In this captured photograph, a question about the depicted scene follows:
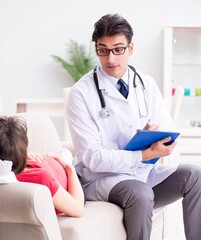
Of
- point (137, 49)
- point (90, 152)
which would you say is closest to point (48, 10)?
point (137, 49)

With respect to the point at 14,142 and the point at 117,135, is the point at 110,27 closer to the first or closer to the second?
the point at 117,135

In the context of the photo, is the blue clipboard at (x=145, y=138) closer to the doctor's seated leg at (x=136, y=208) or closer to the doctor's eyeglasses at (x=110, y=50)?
the doctor's seated leg at (x=136, y=208)

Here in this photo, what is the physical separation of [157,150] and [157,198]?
→ 32 centimetres

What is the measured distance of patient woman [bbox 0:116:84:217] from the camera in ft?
6.31

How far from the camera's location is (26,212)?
1.81m

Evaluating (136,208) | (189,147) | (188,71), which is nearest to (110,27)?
(136,208)

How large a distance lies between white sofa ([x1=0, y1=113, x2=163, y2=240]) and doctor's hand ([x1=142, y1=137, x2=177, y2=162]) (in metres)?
0.27

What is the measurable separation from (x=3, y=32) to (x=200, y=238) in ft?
13.3

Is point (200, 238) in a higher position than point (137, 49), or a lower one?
lower

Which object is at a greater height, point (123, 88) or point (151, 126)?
point (123, 88)

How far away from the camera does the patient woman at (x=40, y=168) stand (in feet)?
6.31

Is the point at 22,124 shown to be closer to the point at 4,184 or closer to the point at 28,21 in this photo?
the point at 4,184

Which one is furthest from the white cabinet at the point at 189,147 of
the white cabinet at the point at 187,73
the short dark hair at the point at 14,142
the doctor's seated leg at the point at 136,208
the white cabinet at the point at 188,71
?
the short dark hair at the point at 14,142

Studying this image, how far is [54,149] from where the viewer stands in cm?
286
